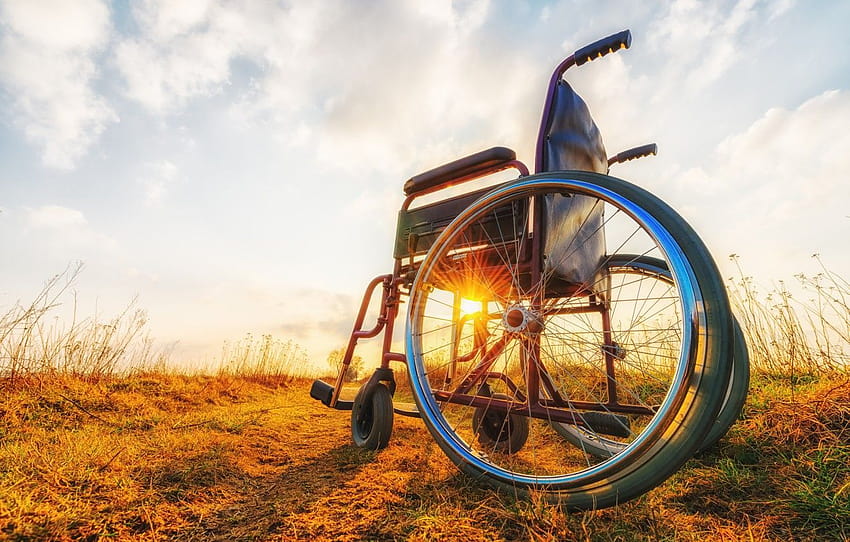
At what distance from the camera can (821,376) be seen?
6.64ft

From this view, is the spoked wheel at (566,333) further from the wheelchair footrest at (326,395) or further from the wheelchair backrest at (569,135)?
the wheelchair footrest at (326,395)

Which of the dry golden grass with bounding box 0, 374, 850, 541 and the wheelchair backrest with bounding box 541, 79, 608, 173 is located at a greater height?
the wheelchair backrest with bounding box 541, 79, 608, 173

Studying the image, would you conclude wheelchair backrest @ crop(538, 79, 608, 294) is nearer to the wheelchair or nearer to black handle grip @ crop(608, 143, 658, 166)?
the wheelchair

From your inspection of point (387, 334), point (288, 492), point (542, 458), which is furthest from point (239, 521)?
point (542, 458)

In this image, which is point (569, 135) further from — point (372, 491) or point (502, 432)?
point (372, 491)

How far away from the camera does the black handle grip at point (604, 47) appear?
139 centimetres

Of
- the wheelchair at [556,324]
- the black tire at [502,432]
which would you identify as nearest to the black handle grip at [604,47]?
the wheelchair at [556,324]

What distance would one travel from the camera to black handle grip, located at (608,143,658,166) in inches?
83.0

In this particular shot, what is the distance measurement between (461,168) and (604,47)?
710 millimetres

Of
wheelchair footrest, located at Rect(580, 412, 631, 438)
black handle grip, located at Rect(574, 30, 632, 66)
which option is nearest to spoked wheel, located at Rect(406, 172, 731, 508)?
wheelchair footrest, located at Rect(580, 412, 631, 438)

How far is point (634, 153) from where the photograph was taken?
216 cm

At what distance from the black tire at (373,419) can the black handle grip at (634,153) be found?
1848mm

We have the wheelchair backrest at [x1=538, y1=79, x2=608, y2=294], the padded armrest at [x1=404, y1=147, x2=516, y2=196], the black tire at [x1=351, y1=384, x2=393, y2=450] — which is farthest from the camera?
the black tire at [x1=351, y1=384, x2=393, y2=450]

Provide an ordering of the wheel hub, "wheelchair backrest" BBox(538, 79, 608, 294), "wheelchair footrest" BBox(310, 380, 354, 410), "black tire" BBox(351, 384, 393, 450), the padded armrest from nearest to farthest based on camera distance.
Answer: the wheel hub < "wheelchair backrest" BBox(538, 79, 608, 294) < the padded armrest < "black tire" BBox(351, 384, 393, 450) < "wheelchair footrest" BBox(310, 380, 354, 410)
